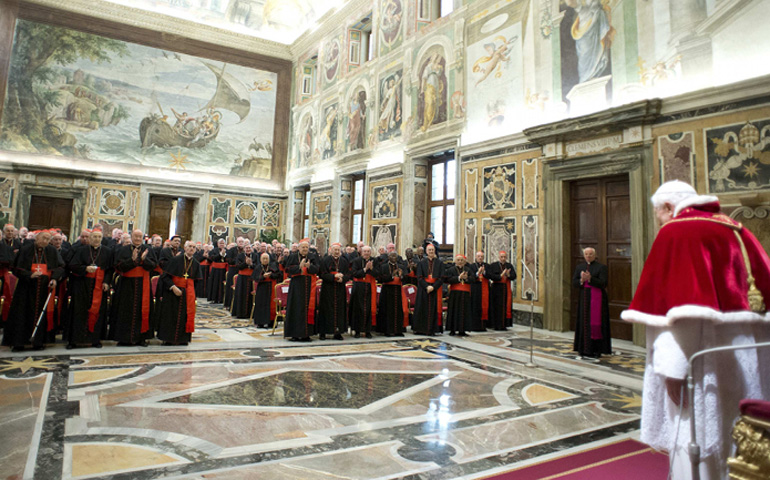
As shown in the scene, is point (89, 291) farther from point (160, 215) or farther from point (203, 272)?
point (160, 215)

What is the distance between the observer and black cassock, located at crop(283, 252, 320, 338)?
7891 millimetres

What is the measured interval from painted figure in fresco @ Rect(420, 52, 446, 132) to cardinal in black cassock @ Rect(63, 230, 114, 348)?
9569mm

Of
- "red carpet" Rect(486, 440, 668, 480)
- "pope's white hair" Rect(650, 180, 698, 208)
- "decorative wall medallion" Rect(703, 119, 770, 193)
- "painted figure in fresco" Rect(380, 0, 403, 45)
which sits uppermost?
"painted figure in fresco" Rect(380, 0, 403, 45)

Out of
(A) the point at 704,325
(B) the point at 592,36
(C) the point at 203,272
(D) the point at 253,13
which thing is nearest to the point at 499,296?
(B) the point at 592,36

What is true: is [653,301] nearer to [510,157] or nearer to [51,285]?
[51,285]

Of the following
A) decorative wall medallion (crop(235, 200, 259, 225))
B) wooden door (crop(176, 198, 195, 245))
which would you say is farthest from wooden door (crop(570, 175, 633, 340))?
wooden door (crop(176, 198, 195, 245))

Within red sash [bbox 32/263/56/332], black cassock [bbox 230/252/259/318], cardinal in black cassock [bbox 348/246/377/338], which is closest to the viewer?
red sash [bbox 32/263/56/332]

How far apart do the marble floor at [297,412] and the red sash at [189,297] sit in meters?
0.40

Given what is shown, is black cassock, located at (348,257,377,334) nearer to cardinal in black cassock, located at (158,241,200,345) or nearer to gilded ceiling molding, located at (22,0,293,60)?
cardinal in black cassock, located at (158,241,200,345)

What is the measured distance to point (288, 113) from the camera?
73.0 ft

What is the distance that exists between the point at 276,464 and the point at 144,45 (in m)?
21.8

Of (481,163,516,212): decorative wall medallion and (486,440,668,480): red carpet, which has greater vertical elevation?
(481,163,516,212): decorative wall medallion

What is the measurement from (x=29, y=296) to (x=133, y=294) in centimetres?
130

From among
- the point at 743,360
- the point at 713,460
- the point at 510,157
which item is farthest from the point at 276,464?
the point at 510,157
